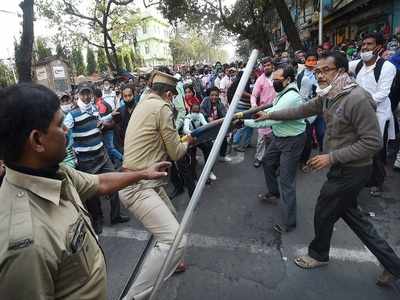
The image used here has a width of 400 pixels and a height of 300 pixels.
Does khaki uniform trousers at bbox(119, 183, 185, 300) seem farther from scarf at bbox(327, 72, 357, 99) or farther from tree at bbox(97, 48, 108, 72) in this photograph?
tree at bbox(97, 48, 108, 72)

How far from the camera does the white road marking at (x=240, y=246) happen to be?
312 cm

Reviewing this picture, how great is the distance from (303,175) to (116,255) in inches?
128

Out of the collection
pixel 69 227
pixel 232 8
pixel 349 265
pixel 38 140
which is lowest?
pixel 349 265

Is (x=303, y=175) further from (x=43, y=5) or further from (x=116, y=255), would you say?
(x=43, y=5)

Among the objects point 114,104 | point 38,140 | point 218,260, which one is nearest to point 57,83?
point 114,104

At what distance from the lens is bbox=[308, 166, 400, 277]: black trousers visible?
8.46ft

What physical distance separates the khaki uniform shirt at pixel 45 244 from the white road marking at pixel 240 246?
5.53ft

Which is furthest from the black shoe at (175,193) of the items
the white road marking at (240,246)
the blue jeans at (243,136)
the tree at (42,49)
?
the tree at (42,49)

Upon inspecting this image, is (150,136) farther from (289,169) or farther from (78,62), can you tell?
(78,62)

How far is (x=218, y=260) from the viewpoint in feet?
10.7

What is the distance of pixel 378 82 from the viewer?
425 centimetres

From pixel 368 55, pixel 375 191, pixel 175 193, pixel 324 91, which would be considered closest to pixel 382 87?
pixel 368 55

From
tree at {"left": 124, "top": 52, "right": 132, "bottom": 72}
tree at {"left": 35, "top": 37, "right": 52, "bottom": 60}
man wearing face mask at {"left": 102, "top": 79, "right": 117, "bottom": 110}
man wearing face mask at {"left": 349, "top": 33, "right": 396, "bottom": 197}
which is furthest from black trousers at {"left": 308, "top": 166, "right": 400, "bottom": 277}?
tree at {"left": 124, "top": 52, "right": 132, "bottom": 72}

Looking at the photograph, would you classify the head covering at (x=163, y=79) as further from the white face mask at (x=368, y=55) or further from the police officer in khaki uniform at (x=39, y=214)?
the white face mask at (x=368, y=55)
